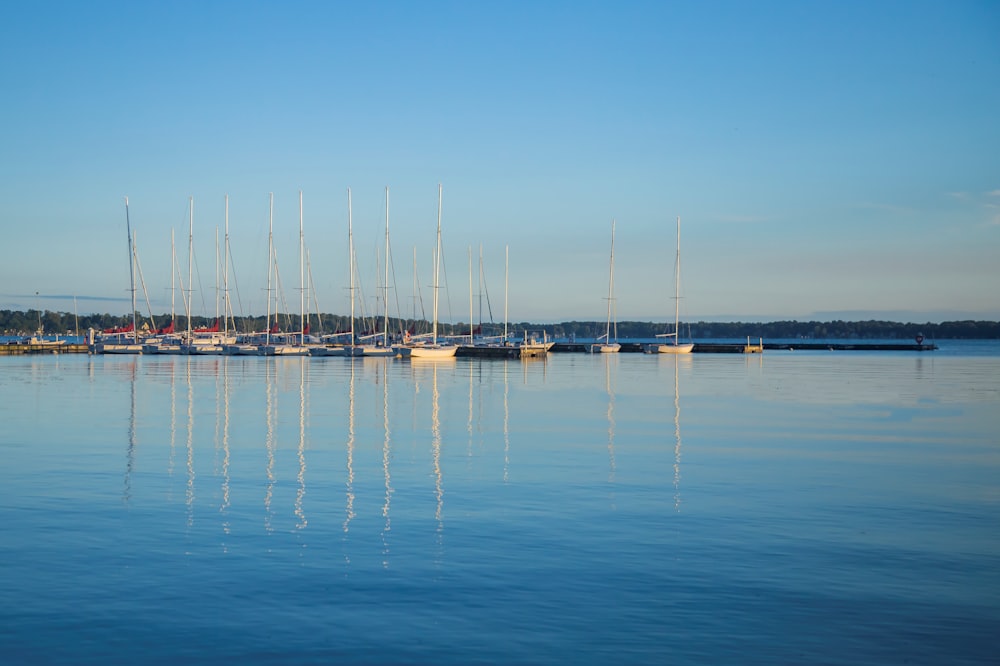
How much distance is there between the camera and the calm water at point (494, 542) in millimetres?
10461

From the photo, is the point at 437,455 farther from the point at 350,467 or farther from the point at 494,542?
the point at 494,542

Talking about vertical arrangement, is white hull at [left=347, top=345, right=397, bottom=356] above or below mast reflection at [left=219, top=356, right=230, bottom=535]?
above

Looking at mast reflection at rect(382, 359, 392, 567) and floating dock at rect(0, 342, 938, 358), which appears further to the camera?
floating dock at rect(0, 342, 938, 358)

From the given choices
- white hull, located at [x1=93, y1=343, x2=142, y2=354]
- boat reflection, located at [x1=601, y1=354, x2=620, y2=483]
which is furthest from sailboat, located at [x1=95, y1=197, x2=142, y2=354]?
boat reflection, located at [x1=601, y1=354, x2=620, y2=483]

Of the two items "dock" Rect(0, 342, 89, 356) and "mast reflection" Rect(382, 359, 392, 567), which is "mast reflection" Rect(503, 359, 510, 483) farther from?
"dock" Rect(0, 342, 89, 356)

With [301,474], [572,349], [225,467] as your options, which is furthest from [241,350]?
[301,474]

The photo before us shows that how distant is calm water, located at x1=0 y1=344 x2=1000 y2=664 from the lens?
412 inches

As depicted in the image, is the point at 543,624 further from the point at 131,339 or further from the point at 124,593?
the point at 131,339

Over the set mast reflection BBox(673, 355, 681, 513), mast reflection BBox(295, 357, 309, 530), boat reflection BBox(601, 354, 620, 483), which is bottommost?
mast reflection BBox(673, 355, 681, 513)

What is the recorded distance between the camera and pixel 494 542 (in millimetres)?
14961

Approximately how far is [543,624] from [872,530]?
8076 millimetres

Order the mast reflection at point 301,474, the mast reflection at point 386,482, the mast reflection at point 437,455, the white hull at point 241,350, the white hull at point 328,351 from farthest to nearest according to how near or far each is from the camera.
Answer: the white hull at point 241,350 → the white hull at point 328,351 → the mast reflection at point 437,455 → the mast reflection at point 301,474 → the mast reflection at point 386,482

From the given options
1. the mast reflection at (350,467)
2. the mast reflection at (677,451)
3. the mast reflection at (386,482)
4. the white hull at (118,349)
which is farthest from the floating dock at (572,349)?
the mast reflection at (386,482)

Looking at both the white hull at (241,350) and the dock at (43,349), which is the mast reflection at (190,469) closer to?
the white hull at (241,350)
